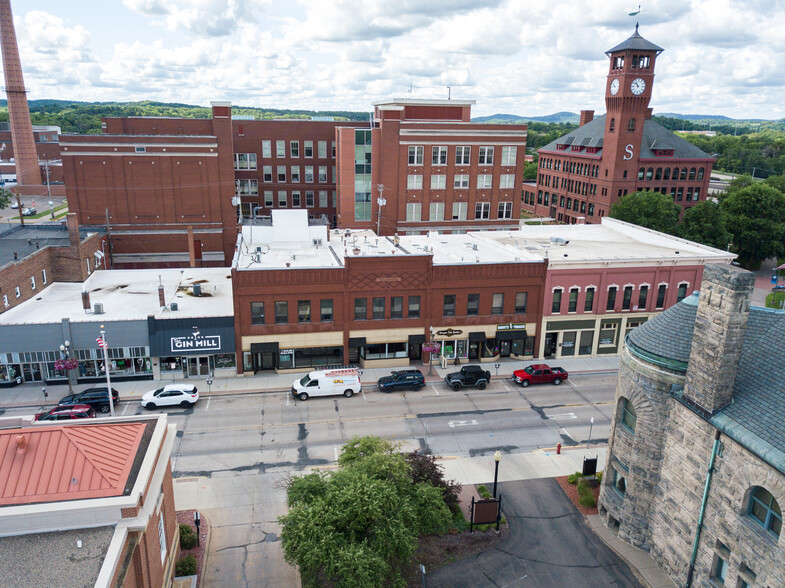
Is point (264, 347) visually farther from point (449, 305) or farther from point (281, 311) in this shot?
point (449, 305)

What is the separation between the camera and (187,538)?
2400 cm

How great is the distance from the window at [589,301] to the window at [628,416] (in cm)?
2237

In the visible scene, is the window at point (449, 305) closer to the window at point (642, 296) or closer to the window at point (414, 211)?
the window at point (642, 296)

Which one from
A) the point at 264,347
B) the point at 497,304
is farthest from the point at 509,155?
the point at 264,347

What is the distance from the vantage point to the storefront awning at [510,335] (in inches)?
1806

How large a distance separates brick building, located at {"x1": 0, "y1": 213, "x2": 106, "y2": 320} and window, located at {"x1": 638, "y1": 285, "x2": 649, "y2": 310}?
48048 mm

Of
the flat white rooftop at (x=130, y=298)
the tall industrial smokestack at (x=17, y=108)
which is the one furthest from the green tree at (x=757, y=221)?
the tall industrial smokestack at (x=17, y=108)

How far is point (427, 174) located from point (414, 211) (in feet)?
15.1

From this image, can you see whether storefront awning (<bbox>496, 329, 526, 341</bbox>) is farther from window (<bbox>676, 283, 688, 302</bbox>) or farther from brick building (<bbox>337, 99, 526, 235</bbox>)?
brick building (<bbox>337, 99, 526, 235</bbox>)

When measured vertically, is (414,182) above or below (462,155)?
below

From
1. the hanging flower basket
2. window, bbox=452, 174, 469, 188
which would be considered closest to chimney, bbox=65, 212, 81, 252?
the hanging flower basket

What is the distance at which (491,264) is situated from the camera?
146 feet

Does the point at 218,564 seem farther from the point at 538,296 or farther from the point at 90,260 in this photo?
the point at 90,260

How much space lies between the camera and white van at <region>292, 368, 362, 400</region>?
38906mm
